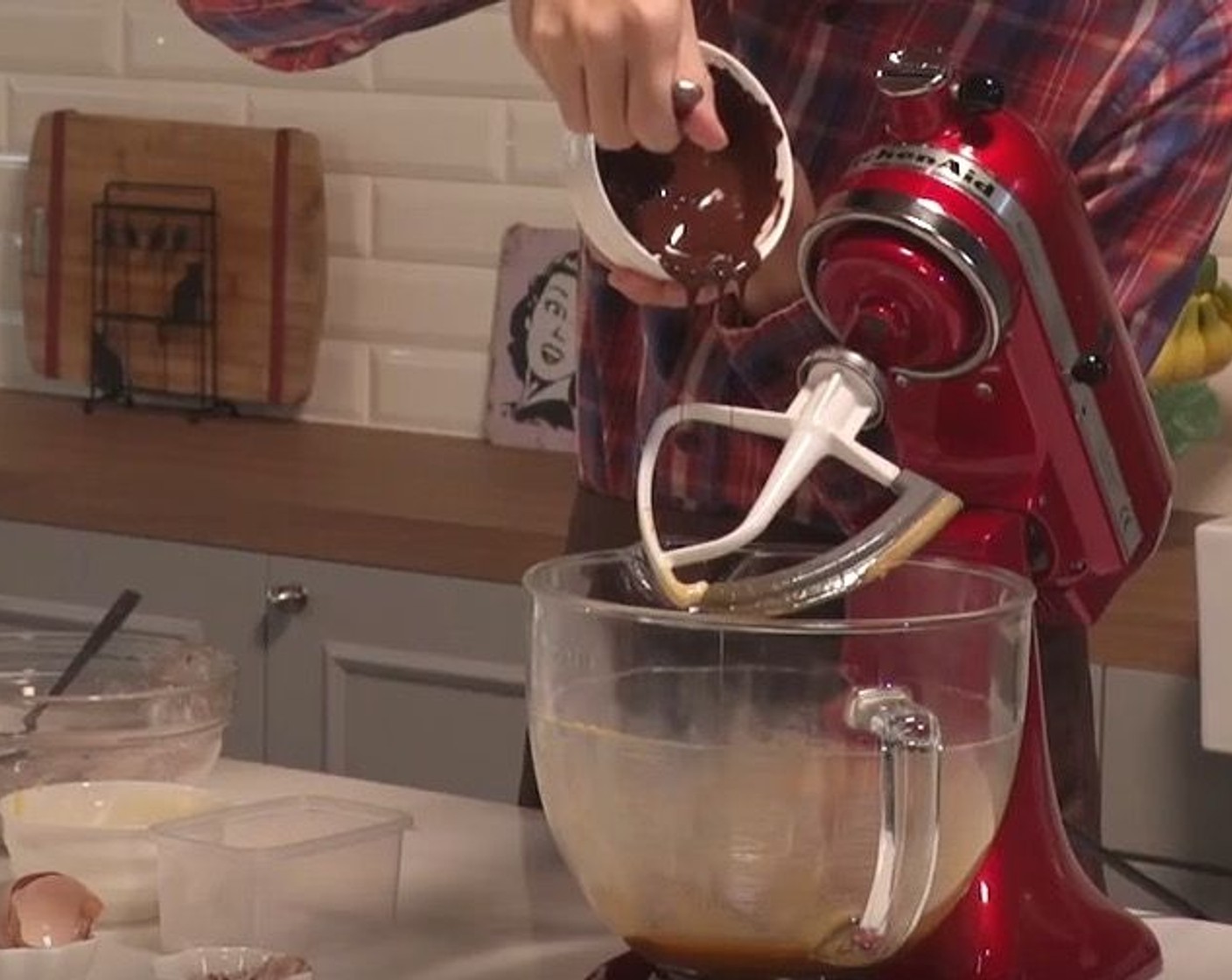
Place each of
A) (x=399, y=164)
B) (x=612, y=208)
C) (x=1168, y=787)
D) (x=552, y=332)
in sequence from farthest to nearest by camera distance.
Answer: (x=399, y=164) → (x=552, y=332) → (x=1168, y=787) → (x=612, y=208)

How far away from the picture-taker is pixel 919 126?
1017 mm

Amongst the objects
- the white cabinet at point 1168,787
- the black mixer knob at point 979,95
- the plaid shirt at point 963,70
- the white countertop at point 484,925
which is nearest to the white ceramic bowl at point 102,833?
the white countertop at point 484,925

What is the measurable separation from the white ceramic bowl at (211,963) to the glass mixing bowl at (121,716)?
251 millimetres

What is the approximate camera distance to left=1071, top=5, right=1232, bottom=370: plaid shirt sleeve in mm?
1402

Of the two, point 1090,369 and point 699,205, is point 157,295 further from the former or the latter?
point 1090,369

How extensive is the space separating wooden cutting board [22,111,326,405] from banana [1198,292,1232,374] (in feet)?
2.99

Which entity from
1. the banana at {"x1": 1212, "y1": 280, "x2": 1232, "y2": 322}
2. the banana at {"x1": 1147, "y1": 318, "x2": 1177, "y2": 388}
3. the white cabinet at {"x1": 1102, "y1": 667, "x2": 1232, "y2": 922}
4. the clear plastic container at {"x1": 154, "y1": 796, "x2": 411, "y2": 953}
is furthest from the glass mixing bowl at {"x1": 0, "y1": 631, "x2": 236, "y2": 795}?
the banana at {"x1": 1212, "y1": 280, "x2": 1232, "y2": 322}

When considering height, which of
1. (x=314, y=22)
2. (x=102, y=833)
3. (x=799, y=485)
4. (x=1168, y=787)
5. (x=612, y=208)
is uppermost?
(x=314, y=22)

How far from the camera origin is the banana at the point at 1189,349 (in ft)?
7.22

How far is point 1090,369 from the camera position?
3.42ft

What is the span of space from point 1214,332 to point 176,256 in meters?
1.09

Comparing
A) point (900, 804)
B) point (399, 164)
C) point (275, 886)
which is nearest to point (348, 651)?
point (399, 164)

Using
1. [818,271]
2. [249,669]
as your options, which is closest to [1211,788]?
[249,669]

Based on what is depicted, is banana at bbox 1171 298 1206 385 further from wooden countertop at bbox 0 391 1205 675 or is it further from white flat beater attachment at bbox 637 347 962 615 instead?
white flat beater attachment at bbox 637 347 962 615
